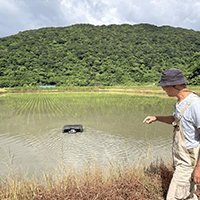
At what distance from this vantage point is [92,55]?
102688 mm

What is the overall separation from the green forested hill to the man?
74965 mm

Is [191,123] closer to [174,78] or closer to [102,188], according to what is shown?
[174,78]

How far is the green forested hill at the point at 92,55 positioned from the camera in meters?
83.5

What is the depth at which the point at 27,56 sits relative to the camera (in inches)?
3752

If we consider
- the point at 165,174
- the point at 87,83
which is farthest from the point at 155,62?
the point at 165,174

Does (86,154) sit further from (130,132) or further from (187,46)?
(187,46)

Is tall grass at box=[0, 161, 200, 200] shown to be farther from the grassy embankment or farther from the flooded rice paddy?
the flooded rice paddy

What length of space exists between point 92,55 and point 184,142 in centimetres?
10336

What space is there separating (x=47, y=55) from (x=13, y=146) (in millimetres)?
95662

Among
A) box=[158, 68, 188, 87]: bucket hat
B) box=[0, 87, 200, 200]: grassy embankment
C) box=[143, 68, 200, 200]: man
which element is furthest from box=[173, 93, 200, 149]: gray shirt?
box=[0, 87, 200, 200]: grassy embankment

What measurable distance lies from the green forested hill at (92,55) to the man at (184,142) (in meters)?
75.0

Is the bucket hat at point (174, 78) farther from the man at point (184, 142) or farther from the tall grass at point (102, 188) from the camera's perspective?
the tall grass at point (102, 188)

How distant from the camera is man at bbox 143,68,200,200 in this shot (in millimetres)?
2047

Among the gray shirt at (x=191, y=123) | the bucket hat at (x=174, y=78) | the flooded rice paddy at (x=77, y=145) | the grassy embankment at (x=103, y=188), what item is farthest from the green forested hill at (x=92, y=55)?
the gray shirt at (x=191, y=123)
